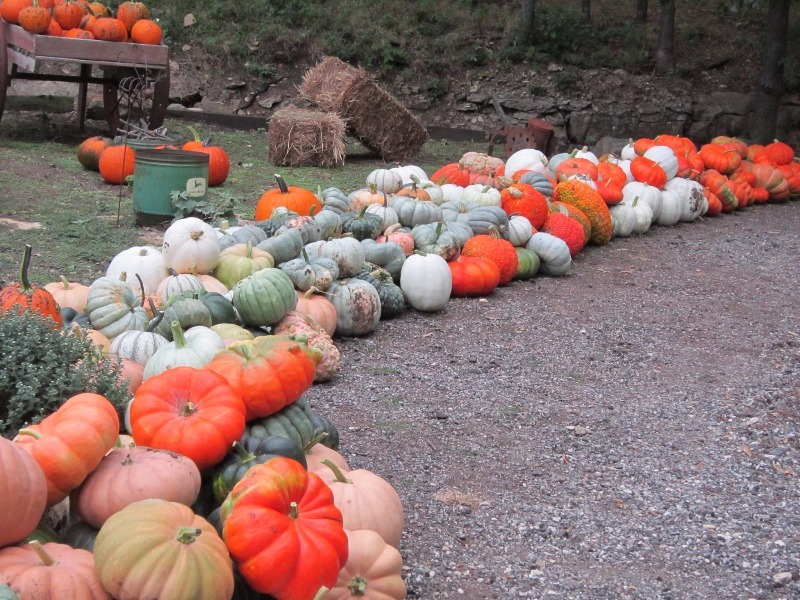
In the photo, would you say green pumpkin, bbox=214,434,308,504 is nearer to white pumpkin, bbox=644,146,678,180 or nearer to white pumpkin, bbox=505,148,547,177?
white pumpkin, bbox=505,148,547,177

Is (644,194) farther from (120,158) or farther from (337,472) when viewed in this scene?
(337,472)

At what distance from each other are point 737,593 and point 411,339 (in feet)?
9.28

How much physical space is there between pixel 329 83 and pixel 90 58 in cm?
315

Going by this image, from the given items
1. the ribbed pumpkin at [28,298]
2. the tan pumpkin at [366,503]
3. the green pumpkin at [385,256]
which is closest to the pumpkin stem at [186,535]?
the tan pumpkin at [366,503]

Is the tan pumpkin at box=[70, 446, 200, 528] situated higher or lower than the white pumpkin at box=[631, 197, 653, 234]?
lower

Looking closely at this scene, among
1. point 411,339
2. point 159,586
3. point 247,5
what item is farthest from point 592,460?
point 247,5

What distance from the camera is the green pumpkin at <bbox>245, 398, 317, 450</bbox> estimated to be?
3.24 meters

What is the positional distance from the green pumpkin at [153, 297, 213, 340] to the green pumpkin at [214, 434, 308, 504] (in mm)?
1179

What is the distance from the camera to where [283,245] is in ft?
18.1

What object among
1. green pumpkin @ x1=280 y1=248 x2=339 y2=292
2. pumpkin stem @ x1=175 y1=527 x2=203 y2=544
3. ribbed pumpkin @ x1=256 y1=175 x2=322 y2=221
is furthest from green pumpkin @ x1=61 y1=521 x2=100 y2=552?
ribbed pumpkin @ x1=256 y1=175 x2=322 y2=221

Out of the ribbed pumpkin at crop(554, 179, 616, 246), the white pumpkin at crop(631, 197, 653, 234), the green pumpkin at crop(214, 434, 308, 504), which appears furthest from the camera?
the white pumpkin at crop(631, 197, 653, 234)

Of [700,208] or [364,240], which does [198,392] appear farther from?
[700,208]

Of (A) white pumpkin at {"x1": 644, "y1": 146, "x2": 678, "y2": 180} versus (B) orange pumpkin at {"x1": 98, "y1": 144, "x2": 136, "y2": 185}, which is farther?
(A) white pumpkin at {"x1": 644, "y1": 146, "x2": 678, "y2": 180}

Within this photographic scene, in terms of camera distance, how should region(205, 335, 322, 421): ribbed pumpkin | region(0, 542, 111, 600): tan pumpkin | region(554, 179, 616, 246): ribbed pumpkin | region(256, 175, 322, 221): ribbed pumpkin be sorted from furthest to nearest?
1. region(554, 179, 616, 246): ribbed pumpkin
2. region(256, 175, 322, 221): ribbed pumpkin
3. region(205, 335, 322, 421): ribbed pumpkin
4. region(0, 542, 111, 600): tan pumpkin
